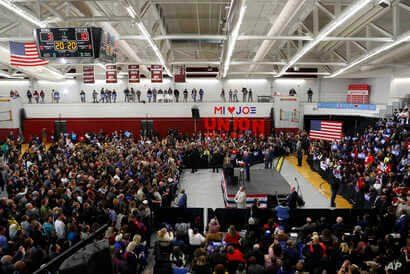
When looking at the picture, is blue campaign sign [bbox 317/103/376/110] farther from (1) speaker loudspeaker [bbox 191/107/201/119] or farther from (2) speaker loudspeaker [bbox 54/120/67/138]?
(2) speaker loudspeaker [bbox 54/120/67/138]

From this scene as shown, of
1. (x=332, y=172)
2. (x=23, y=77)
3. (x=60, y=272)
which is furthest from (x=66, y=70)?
(x=60, y=272)

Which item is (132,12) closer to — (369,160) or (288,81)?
(369,160)

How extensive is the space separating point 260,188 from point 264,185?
Answer: 1.73 ft

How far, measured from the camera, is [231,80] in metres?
30.9

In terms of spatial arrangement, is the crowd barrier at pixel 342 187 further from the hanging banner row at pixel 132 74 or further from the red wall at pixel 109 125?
the hanging banner row at pixel 132 74

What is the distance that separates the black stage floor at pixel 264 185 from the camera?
40.7 feet

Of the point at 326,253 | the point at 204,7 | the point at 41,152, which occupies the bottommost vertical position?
the point at 326,253

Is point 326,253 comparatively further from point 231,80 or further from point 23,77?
point 23,77

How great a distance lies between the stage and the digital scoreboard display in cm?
715

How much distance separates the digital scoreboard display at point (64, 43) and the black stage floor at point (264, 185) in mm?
7189

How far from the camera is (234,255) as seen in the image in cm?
658

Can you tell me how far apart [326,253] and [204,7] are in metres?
12.1

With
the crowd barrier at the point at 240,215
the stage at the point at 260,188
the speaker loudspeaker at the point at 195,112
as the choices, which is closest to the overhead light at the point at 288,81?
the speaker loudspeaker at the point at 195,112

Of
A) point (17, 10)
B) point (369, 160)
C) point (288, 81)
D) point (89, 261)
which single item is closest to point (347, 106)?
point (288, 81)
